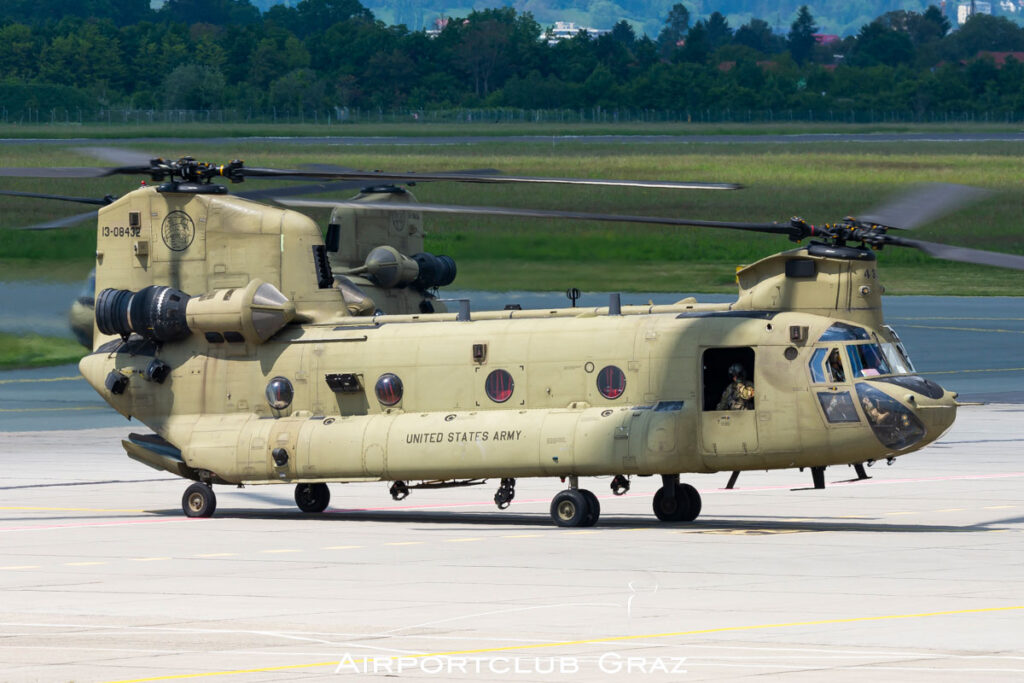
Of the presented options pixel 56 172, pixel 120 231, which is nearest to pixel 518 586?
pixel 56 172

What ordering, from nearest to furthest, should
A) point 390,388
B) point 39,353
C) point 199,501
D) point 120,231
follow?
point 390,388 → point 199,501 → point 120,231 → point 39,353

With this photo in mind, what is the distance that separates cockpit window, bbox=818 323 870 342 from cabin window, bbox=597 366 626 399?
2.89 meters

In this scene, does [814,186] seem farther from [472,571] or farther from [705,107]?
[705,107]

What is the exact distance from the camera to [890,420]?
23672mm

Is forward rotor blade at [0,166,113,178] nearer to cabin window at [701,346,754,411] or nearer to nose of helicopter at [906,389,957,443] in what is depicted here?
cabin window at [701,346,754,411]

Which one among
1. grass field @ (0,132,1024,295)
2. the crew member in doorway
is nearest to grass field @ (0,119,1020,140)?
grass field @ (0,132,1024,295)

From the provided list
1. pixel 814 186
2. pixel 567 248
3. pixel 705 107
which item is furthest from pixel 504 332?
pixel 705 107

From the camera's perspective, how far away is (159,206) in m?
28.9

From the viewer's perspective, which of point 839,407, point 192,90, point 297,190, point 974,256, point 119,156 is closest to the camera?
point 974,256

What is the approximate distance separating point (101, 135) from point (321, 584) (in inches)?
4483

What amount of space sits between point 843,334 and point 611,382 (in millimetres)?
3356

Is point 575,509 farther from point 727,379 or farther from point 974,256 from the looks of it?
point 974,256

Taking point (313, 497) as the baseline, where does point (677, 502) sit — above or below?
above

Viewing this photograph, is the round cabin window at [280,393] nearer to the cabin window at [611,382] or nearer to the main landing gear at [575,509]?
the main landing gear at [575,509]
